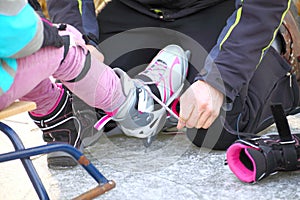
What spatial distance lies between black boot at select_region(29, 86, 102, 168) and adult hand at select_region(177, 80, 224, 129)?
28cm

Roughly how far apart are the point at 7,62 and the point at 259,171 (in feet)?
2.04

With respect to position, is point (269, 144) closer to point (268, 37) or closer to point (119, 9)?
point (268, 37)

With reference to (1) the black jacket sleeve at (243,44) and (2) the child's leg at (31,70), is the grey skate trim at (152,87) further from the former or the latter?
(2) the child's leg at (31,70)

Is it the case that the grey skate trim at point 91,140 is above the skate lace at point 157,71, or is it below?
below

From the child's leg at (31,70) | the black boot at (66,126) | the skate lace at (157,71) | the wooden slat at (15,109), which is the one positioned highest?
the child's leg at (31,70)

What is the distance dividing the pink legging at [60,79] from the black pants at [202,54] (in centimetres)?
30

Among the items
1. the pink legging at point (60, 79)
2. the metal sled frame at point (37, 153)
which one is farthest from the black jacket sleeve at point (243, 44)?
the metal sled frame at point (37, 153)

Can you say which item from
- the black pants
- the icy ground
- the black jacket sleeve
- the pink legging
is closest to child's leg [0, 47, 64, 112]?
the pink legging

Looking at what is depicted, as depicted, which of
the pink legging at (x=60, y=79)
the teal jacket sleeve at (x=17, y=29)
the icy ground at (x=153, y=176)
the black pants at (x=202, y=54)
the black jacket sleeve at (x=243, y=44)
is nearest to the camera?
the teal jacket sleeve at (x=17, y=29)

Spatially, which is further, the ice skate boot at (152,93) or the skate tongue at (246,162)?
the ice skate boot at (152,93)

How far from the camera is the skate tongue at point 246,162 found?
4.00ft

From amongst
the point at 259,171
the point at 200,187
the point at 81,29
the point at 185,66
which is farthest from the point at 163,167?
the point at 81,29

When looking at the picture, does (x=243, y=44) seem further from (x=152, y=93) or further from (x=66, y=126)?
(x=66, y=126)

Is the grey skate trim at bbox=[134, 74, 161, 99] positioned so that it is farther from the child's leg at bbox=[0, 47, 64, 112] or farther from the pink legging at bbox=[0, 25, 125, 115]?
the child's leg at bbox=[0, 47, 64, 112]
